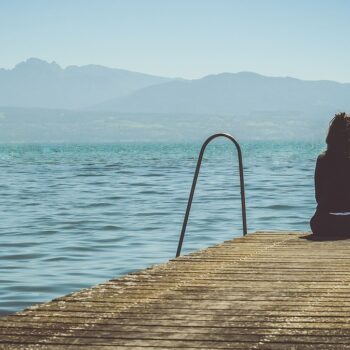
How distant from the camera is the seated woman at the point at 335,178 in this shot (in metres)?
9.53

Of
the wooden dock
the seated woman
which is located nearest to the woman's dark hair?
the seated woman

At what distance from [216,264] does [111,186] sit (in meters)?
27.5

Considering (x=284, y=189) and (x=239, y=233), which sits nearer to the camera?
(x=239, y=233)

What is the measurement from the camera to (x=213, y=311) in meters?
5.73

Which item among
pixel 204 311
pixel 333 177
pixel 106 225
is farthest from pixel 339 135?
pixel 106 225

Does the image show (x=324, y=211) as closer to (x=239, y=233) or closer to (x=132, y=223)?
(x=239, y=233)

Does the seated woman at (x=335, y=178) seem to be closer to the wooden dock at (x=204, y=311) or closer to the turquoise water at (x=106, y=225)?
the wooden dock at (x=204, y=311)

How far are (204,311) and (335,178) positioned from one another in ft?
14.4

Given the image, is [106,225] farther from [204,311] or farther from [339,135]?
[204,311]

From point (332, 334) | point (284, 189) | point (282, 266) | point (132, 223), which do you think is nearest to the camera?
point (332, 334)

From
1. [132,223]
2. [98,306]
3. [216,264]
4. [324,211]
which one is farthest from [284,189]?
[98,306]

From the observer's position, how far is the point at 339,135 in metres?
9.54

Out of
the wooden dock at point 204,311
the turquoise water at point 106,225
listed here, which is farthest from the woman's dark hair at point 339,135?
the turquoise water at point 106,225

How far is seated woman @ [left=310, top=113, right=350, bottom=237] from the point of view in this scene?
9531 mm
